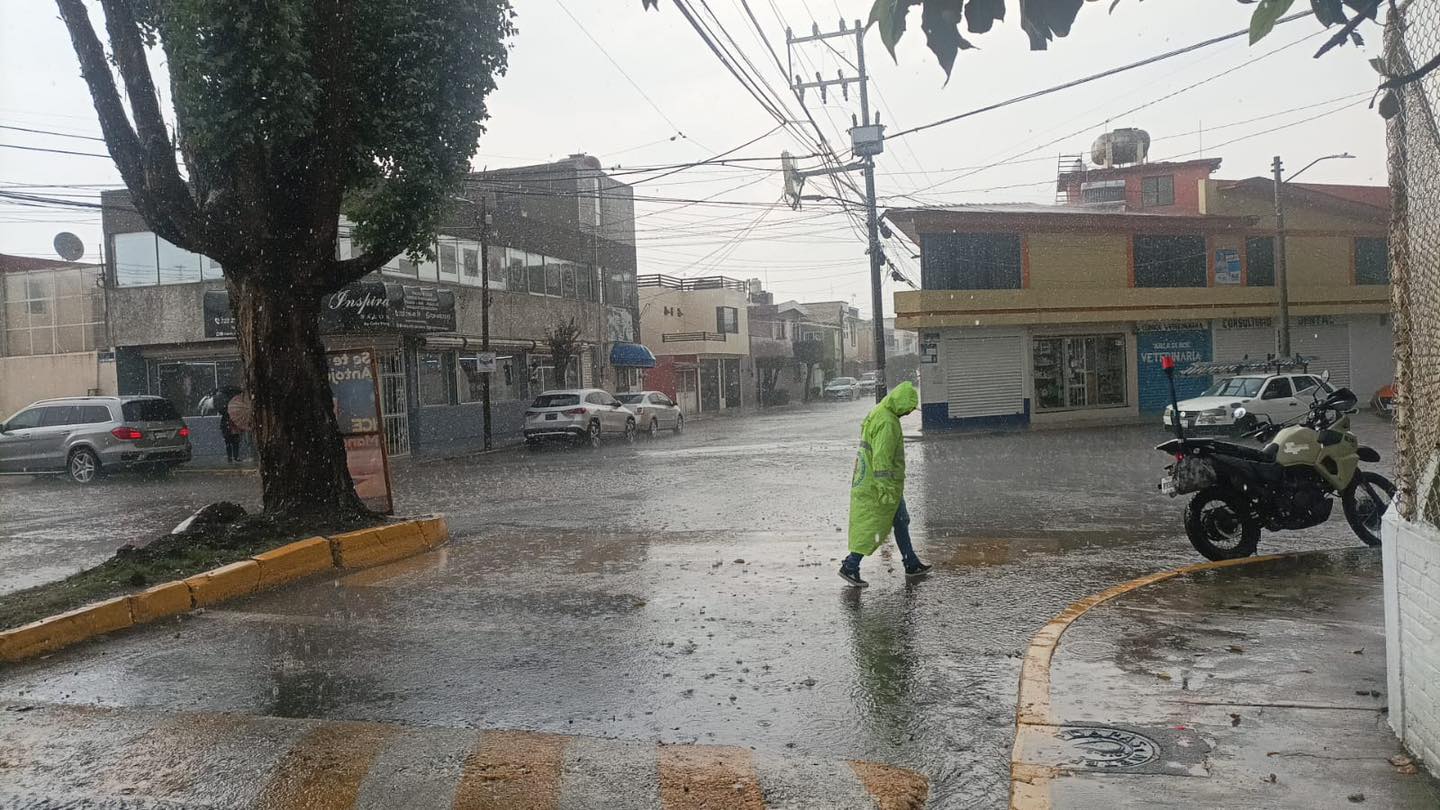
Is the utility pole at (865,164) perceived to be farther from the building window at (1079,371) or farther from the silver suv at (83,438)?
the silver suv at (83,438)

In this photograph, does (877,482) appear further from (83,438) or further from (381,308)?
(381,308)

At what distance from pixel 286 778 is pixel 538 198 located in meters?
37.4

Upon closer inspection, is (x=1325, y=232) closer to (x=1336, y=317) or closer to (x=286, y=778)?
(x=1336, y=317)

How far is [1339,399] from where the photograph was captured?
8875mm

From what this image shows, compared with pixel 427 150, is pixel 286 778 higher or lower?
lower

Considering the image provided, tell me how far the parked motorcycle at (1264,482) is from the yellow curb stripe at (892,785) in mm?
5090

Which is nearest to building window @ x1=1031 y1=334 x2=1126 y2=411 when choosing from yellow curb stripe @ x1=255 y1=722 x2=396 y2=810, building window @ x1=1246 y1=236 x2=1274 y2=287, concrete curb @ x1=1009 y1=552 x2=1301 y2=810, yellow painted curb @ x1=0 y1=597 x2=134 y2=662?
building window @ x1=1246 y1=236 x2=1274 y2=287

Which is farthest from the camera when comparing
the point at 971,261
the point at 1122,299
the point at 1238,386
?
the point at 1122,299

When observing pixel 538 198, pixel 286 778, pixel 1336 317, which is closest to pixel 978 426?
pixel 1336 317

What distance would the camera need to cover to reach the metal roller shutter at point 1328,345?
33.7 meters

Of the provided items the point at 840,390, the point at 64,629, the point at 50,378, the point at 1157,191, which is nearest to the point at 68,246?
the point at 50,378

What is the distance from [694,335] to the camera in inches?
2046

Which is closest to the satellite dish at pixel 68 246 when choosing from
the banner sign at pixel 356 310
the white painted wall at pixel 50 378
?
the white painted wall at pixel 50 378

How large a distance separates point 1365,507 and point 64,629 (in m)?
9.96
